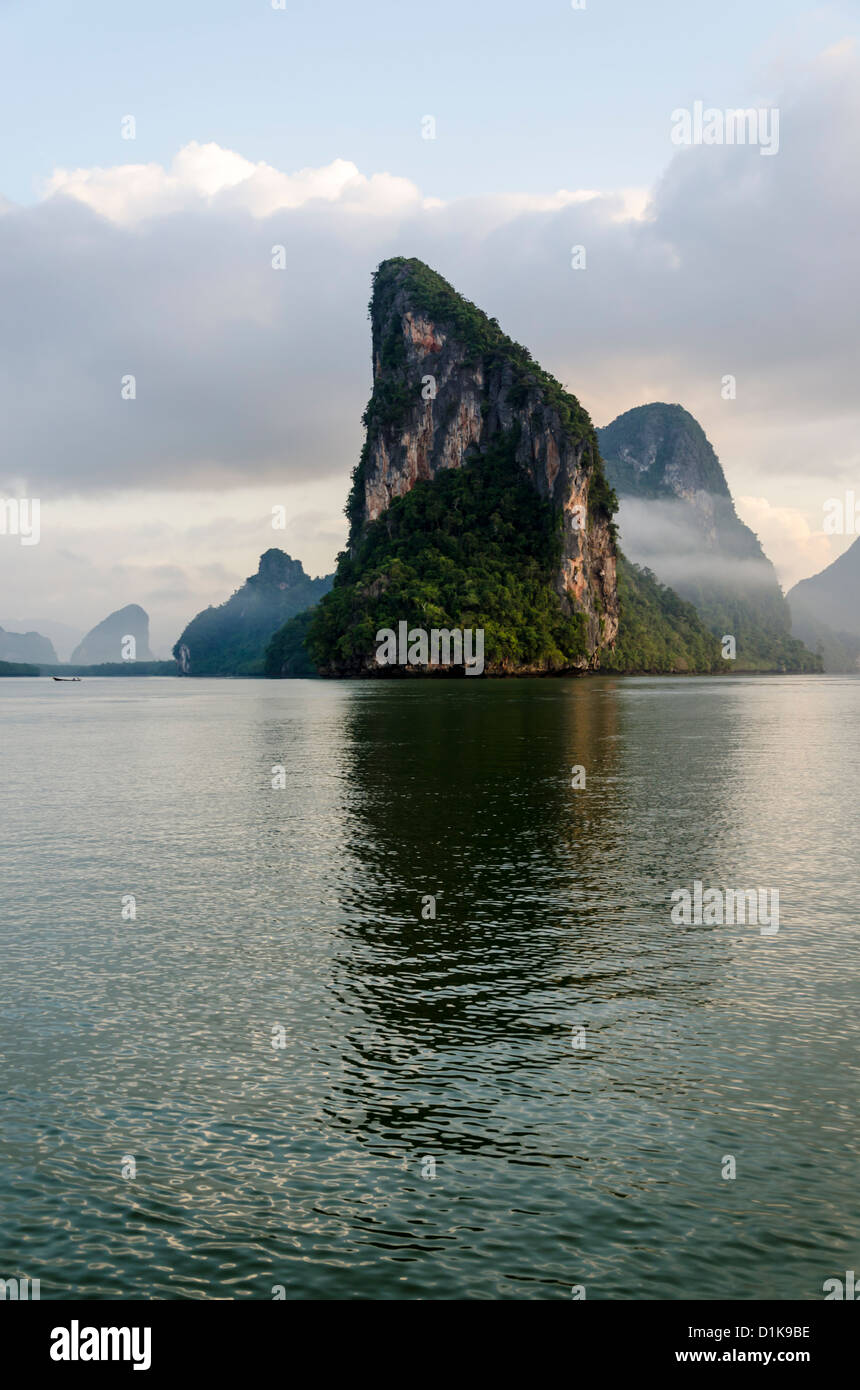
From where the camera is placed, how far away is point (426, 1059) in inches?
481

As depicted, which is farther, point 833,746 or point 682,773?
point 833,746

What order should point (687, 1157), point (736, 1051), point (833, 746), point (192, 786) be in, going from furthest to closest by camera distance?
point (833, 746) → point (192, 786) → point (736, 1051) → point (687, 1157)

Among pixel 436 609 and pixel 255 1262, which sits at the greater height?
pixel 436 609

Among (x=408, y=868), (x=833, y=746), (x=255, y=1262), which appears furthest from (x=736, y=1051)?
(x=833, y=746)

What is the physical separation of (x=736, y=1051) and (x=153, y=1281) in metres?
7.30

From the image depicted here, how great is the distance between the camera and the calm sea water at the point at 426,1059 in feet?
27.8

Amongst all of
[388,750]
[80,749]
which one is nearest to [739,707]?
[388,750]

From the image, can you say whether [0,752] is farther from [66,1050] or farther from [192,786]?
[66,1050]

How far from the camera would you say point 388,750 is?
49250 millimetres

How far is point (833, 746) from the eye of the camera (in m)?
54.4

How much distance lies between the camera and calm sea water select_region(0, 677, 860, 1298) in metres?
8.47

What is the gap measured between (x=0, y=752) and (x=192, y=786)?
21.3 m

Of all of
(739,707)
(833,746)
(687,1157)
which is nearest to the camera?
(687,1157)

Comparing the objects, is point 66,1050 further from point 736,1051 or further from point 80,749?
point 80,749
